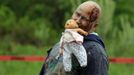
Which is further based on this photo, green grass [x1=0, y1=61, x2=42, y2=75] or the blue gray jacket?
green grass [x1=0, y1=61, x2=42, y2=75]

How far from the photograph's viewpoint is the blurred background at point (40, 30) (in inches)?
444

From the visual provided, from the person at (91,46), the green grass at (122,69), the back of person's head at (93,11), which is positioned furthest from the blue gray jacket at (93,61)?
the green grass at (122,69)

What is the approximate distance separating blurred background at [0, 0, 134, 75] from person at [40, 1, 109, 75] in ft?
21.6

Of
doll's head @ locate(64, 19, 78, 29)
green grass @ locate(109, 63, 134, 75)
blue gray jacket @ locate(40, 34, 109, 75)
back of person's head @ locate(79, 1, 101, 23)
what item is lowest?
green grass @ locate(109, 63, 134, 75)

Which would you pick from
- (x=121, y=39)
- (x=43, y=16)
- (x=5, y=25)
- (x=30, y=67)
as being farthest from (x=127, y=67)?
(x=43, y=16)

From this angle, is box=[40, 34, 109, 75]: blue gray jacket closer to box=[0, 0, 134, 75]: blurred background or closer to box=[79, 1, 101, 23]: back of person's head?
box=[79, 1, 101, 23]: back of person's head

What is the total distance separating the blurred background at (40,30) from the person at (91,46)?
6.59 metres

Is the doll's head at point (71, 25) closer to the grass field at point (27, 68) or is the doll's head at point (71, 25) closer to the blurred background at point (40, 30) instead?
the blurred background at point (40, 30)

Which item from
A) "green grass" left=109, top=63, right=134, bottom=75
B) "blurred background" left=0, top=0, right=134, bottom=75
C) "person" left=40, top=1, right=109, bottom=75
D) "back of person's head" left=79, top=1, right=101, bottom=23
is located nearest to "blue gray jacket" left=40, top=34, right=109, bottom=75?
"person" left=40, top=1, right=109, bottom=75

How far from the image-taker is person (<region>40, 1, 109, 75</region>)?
12.6ft

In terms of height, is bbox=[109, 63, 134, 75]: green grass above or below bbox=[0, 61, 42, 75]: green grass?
below

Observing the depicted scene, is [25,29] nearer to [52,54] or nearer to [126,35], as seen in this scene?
[126,35]

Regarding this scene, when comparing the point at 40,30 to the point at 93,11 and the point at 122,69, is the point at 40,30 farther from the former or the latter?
A: the point at 93,11

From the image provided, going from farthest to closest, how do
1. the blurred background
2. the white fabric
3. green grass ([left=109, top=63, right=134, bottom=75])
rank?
the blurred background → green grass ([left=109, top=63, right=134, bottom=75]) → the white fabric
